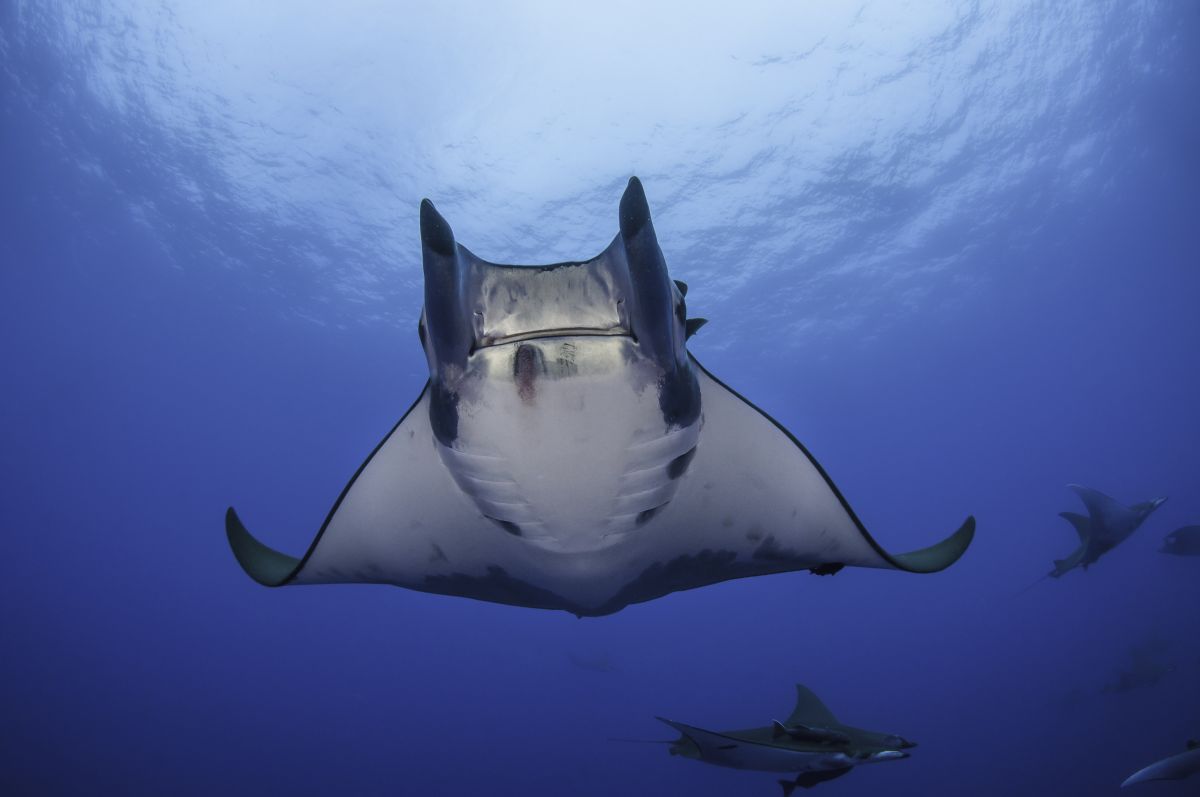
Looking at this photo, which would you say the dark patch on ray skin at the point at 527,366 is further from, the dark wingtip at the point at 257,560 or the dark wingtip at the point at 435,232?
the dark wingtip at the point at 257,560

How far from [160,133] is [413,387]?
1498cm

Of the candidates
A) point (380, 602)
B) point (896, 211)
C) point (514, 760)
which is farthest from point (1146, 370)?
point (380, 602)

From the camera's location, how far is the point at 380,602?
1673 inches

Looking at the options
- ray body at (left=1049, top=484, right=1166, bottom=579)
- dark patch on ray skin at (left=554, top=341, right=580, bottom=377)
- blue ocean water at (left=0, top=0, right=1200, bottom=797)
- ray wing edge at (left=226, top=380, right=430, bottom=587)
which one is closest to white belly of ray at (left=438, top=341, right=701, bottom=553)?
dark patch on ray skin at (left=554, top=341, right=580, bottom=377)

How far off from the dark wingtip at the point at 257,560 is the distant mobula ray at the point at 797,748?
2.70m

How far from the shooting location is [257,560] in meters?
2.54

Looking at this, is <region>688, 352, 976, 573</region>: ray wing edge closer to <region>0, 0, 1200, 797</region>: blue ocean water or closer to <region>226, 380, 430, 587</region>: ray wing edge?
<region>226, 380, 430, 587</region>: ray wing edge

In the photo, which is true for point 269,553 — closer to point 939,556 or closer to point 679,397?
point 679,397

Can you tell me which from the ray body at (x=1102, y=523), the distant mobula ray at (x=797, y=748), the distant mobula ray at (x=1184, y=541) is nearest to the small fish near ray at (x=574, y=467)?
the distant mobula ray at (x=797, y=748)

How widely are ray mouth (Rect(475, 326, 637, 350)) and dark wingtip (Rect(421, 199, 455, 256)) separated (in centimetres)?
30

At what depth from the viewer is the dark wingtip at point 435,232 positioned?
1.48m

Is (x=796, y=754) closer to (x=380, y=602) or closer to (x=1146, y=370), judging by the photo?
(x=1146, y=370)

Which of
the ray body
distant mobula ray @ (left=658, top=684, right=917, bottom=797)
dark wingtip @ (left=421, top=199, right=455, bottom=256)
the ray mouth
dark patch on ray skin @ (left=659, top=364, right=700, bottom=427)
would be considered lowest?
distant mobula ray @ (left=658, top=684, right=917, bottom=797)

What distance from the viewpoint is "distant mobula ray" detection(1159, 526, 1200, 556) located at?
36.7 ft
